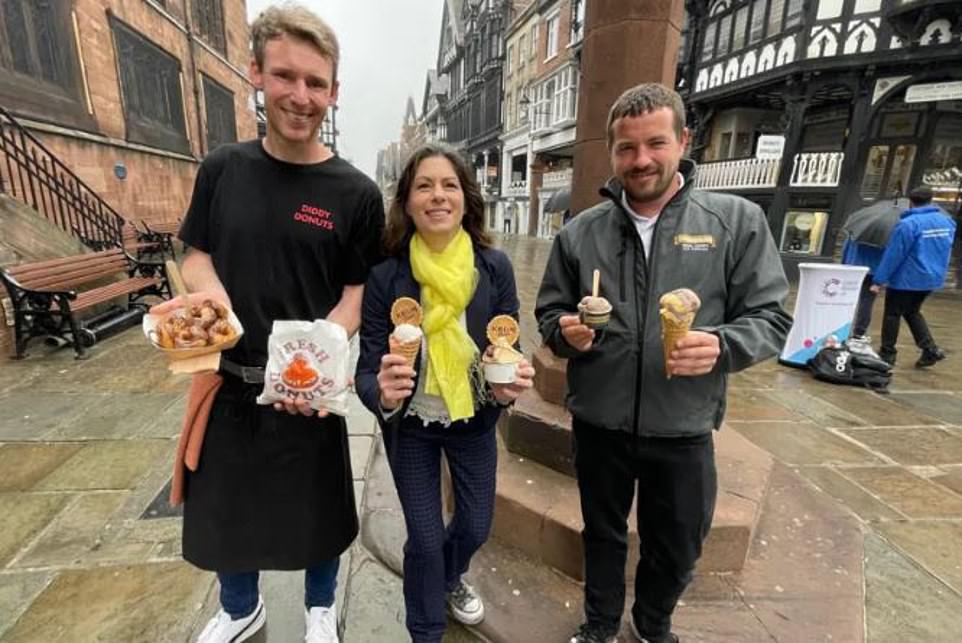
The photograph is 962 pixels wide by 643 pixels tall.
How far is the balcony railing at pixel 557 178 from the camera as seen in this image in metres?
22.8

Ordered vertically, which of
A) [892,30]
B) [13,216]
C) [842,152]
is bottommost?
[13,216]

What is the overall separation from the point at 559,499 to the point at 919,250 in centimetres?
550

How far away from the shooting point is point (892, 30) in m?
11.1

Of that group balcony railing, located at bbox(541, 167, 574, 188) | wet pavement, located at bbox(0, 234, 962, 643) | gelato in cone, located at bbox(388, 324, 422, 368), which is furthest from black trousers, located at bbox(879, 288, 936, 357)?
balcony railing, located at bbox(541, 167, 574, 188)

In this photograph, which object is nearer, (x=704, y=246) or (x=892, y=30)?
(x=704, y=246)

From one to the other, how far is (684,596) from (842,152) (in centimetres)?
1434

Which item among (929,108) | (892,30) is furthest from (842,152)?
(892,30)

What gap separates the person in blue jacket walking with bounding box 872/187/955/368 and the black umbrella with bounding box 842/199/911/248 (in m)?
0.13

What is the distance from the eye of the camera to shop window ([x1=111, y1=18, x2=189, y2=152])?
10008 millimetres

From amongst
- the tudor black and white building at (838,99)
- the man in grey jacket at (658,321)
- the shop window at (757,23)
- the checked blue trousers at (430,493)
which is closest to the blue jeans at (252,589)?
the checked blue trousers at (430,493)

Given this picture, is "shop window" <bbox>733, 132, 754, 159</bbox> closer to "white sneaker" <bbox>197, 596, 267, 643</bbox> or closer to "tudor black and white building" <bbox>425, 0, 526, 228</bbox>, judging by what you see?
"tudor black and white building" <bbox>425, 0, 526, 228</bbox>

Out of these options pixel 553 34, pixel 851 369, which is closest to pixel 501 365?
pixel 851 369

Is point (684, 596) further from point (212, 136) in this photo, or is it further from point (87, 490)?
point (212, 136)

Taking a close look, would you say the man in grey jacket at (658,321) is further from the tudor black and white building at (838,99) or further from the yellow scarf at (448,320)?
the tudor black and white building at (838,99)
